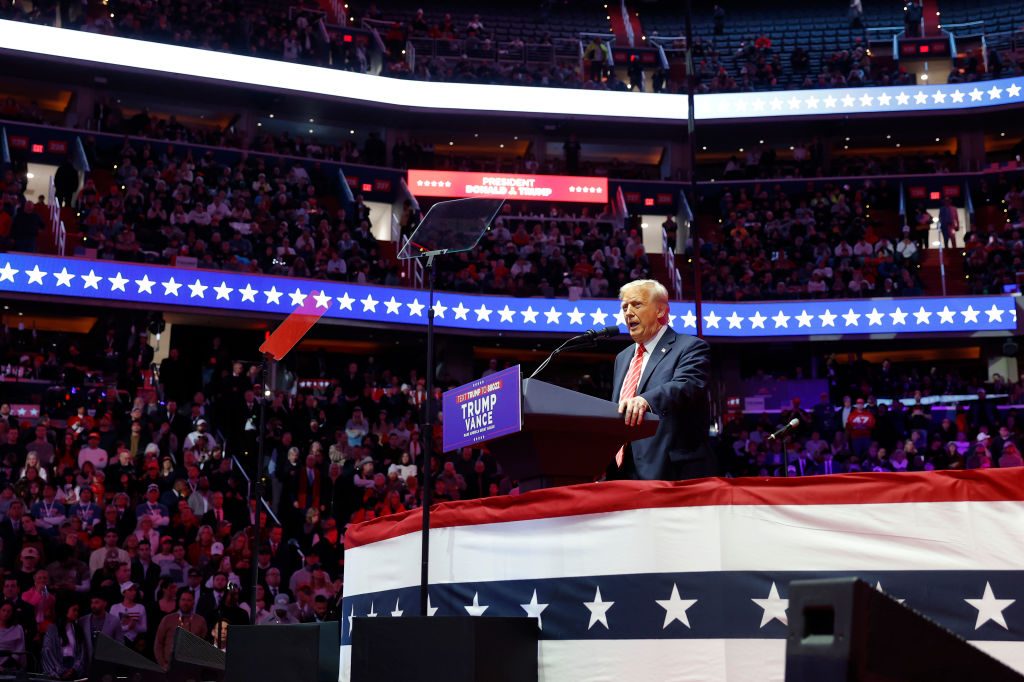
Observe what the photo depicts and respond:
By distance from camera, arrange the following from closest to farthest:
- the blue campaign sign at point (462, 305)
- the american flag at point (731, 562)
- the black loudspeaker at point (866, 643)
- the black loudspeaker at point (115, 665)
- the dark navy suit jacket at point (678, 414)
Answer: the black loudspeaker at point (866, 643) → the american flag at point (731, 562) → the dark navy suit jacket at point (678, 414) → the black loudspeaker at point (115, 665) → the blue campaign sign at point (462, 305)

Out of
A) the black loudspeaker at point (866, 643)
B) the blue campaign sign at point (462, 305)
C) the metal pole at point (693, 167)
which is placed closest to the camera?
the black loudspeaker at point (866, 643)

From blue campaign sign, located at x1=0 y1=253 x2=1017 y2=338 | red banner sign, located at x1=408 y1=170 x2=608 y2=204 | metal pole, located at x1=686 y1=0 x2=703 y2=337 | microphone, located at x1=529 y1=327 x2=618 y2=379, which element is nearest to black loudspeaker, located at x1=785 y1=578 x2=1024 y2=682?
microphone, located at x1=529 y1=327 x2=618 y2=379

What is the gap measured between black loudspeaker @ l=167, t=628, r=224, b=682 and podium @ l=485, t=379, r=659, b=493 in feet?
4.37

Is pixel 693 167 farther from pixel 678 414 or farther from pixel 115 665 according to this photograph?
pixel 115 665

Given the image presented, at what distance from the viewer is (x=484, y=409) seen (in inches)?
136

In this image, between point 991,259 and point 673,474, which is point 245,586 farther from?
point 991,259

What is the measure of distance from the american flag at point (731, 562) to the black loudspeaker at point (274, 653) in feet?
1.74

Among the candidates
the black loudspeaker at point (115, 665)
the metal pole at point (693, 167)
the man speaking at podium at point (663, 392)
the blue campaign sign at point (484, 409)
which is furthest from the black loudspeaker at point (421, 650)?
the metal pole at point (693, 167)

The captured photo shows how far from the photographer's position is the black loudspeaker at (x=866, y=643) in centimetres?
148

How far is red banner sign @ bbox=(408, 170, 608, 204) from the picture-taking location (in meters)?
21.3

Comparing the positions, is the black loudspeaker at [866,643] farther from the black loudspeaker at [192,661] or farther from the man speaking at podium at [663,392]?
the black loudspeaker at [192,661]

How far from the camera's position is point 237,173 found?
18.6m

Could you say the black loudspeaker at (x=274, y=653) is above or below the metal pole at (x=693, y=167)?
below

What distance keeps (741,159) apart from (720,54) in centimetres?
274
